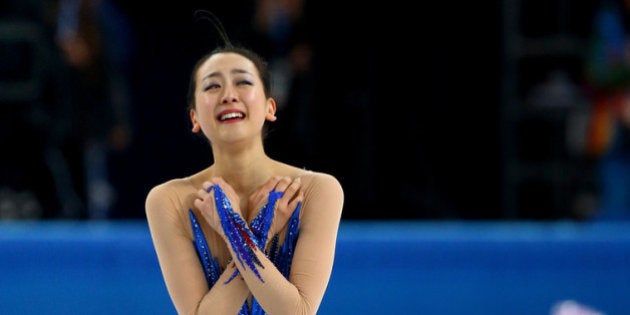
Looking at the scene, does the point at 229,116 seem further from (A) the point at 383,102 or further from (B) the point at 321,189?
(A) the point at 383,102

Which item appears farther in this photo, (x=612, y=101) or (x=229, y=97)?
(x=612, y=101)

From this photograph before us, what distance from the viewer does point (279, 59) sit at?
5367mm

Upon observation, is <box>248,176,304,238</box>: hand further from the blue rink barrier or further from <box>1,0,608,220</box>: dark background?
<box>1,0,608,220</box>: dark background

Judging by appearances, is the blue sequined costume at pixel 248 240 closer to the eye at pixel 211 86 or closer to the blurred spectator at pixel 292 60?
the eye at pixel 211 86

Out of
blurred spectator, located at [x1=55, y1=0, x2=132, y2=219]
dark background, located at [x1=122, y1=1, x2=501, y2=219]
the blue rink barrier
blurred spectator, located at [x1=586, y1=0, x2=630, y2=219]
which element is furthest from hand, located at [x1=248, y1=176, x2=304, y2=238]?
blurred spectator, located at [x1=586, y1=0, x2=630, y2=219]

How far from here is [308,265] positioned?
2613 millimetres

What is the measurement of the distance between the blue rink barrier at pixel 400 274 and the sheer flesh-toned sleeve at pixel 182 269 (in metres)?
1.19

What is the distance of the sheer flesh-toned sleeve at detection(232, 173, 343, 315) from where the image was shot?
2514 millimetres

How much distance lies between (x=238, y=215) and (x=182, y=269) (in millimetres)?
210

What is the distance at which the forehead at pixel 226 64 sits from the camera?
106 inches

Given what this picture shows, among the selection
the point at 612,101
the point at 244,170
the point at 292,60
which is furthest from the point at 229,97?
the point at 612,101

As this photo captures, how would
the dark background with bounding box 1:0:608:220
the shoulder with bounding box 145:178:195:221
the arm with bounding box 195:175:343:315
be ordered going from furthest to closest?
the dark background with bounding box 1:0:608:220 → the shoulder with bounding box 145:178:195:221 → the arm with bounding box 195:175:343:315

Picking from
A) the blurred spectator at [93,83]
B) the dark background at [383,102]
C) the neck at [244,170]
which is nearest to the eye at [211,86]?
the neck at [244,170]

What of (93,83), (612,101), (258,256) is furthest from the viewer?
(93,83)
